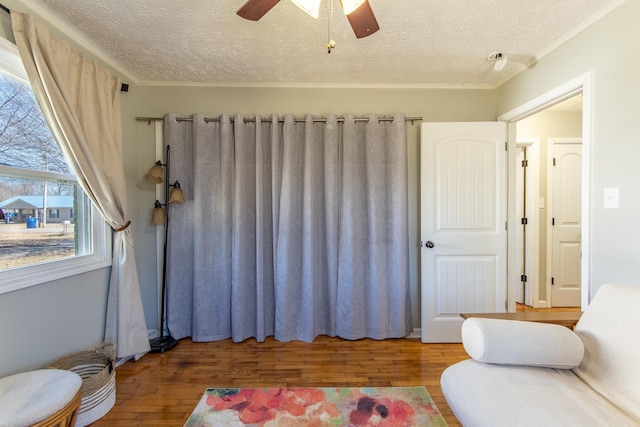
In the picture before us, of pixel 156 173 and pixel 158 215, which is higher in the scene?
pixel 156 173

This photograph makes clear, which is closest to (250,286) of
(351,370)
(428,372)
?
(351,370)

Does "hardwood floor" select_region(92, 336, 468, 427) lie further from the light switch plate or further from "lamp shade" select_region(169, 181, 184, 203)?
the light switch plate

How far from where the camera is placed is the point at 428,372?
6.72 ft

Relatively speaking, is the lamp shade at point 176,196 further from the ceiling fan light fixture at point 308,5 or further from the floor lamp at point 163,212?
the ceiling fan light fixture at point 308,5

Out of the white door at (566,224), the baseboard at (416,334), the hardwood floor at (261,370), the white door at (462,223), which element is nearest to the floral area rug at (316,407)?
the hardwood floor at (261,370)

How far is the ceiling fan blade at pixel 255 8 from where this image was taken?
47.0 inches

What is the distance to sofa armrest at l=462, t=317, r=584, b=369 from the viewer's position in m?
1.23

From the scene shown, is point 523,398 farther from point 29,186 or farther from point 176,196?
point 29,186

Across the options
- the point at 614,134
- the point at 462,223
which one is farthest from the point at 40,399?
the point at 614,134

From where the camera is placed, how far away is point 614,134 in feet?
5.08

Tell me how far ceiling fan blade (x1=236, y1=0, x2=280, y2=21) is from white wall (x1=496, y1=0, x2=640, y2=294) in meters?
1.90

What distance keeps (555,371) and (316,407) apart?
1.27m

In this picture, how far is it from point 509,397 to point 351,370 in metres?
1.22

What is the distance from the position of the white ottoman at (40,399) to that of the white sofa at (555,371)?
5.66 feet
